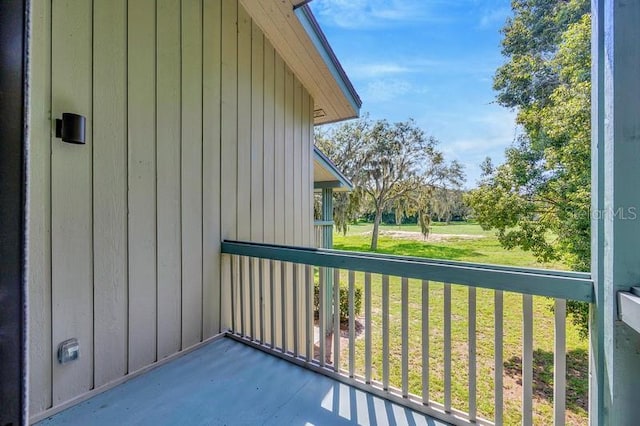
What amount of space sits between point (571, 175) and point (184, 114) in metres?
4.85

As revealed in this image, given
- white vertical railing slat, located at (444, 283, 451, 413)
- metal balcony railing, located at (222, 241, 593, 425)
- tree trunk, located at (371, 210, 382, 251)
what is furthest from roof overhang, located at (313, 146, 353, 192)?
tree trunk, located at (371, 210, 382, 251)

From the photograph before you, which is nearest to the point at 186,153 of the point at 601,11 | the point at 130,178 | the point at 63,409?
the point at 130,178

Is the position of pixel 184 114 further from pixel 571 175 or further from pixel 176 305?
pixel 571 175

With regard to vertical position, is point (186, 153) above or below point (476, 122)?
below

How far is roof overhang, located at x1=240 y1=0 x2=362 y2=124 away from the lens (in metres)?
2.99

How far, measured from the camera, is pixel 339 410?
1.69 meters

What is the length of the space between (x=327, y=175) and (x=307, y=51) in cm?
271

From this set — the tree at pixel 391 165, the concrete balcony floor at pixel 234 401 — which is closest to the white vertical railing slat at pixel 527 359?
the concrete balcony floor at pixel 234 401

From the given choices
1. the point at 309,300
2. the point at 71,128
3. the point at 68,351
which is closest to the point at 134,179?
the point at 71,128

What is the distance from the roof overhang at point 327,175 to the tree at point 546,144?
2.46 meters

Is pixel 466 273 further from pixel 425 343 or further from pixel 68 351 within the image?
pixel 68 351

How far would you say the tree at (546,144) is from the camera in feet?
12.8

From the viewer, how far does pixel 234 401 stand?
5.81ft

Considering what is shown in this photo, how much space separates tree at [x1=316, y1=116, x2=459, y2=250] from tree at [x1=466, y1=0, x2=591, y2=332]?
796 cm
